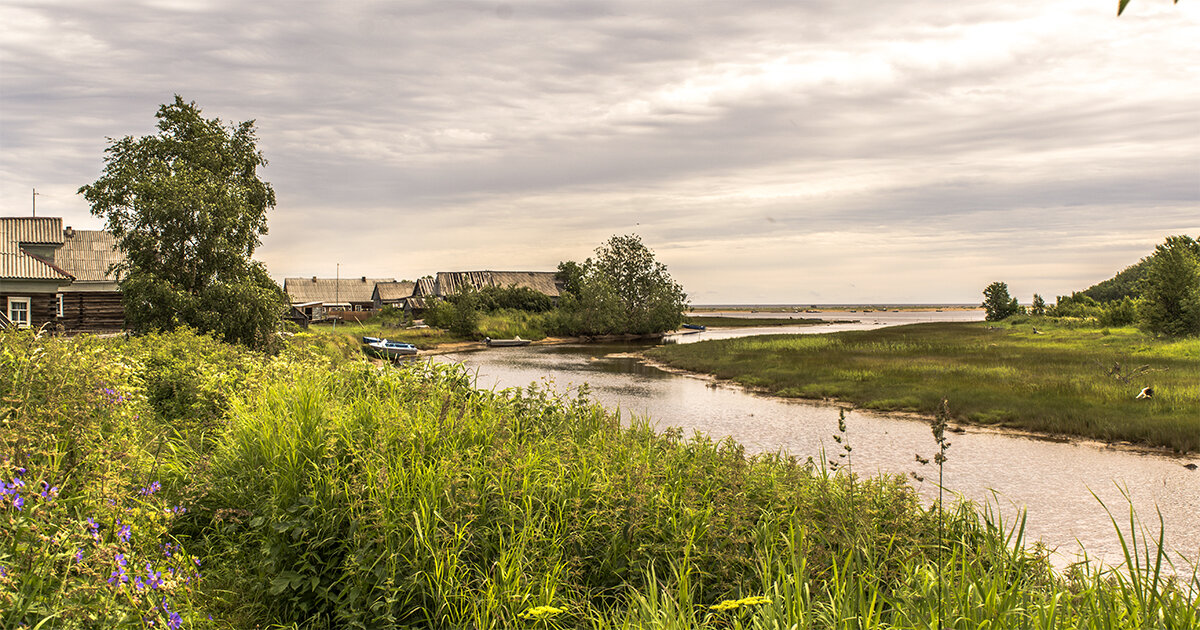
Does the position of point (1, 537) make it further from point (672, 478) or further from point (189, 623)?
point (672, 478)

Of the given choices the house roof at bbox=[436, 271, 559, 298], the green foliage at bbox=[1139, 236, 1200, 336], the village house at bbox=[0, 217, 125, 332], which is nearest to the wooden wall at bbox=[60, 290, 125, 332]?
the village house at bbox=[0, 217, 125, 332]

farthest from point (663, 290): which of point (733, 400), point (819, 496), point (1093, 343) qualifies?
point (819, 496)

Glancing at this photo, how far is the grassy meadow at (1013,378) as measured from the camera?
18203 mm

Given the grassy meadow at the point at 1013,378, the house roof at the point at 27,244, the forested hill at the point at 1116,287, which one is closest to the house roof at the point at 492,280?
the grassy meadow at the point at 1013,378

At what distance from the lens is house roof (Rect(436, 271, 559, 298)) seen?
87.7 meters

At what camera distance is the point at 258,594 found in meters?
4.96

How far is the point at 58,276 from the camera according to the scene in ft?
92.0

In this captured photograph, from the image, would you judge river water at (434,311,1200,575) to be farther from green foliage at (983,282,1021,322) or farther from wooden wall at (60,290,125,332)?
green foliage at (983,282,1021,322)

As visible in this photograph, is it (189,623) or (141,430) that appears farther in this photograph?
(141,430)

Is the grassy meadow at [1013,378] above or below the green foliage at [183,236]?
below

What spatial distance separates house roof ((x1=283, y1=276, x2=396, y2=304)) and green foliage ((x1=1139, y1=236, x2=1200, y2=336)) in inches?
3624

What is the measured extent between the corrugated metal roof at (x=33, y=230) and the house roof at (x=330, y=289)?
198 feet

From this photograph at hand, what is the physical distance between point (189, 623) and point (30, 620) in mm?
863

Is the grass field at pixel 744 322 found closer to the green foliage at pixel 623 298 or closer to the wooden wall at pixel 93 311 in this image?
the green foliage at pixel 623 298
